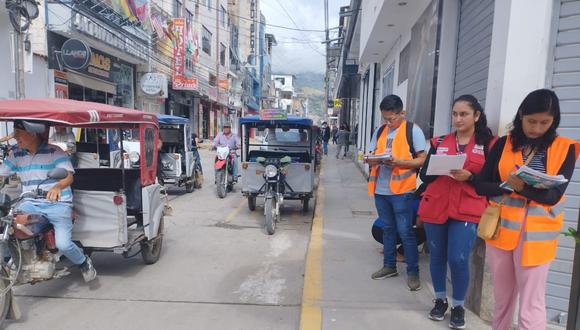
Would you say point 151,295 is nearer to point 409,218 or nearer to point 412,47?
point 409,218

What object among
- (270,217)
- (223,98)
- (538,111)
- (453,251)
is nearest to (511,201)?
(538,111)

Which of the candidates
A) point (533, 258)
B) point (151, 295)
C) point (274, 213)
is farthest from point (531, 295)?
point (274, 213)

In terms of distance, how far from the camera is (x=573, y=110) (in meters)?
3.24

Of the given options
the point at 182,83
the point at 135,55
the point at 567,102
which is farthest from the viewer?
the point at 182,83

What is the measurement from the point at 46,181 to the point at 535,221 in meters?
4.14

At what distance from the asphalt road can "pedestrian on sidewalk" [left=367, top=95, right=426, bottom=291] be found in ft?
3.94

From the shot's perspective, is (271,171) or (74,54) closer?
(271,171)

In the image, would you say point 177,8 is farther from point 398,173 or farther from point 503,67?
point 503,67

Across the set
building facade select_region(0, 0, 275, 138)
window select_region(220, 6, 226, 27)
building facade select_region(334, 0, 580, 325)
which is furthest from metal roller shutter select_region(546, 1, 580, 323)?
window select_region(220, 6, 226, 27)

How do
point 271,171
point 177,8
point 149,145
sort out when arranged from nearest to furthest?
point 149,145
point 271,171
point 177,8

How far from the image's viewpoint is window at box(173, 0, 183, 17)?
24.0 m

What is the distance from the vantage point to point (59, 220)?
12.7 feet

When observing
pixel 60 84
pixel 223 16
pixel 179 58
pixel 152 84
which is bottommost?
pixel 60 84

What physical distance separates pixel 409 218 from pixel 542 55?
1838 mm
